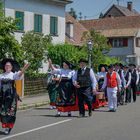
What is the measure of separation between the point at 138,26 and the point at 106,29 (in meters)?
4.81

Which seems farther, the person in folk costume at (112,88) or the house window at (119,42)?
the house window at (119,42)

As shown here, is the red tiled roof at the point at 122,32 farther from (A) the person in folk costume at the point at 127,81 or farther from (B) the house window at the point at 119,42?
(A) the person in folk costume at the point at 127,81

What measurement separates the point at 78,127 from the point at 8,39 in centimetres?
1061

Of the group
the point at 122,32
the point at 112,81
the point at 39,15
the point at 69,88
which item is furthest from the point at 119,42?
the point at 69,88

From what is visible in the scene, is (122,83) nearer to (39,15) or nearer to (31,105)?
(31,105)

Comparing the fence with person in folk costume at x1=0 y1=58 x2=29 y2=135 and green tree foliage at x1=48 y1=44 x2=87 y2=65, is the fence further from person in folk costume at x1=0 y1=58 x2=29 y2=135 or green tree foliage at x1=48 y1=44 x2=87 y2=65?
person in folk costume at x1=0 y1=58 x2=29 y2=135

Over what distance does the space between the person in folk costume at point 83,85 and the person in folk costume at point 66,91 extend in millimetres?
263

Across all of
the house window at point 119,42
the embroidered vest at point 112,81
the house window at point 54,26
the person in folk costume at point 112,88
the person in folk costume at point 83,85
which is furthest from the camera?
the house window at point 119,42

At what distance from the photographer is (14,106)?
1278cm

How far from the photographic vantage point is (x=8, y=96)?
12680mm

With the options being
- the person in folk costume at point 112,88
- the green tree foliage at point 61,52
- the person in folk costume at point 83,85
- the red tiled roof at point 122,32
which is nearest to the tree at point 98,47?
the green tree foliage at point 61,52

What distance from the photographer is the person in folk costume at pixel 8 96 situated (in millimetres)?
12633

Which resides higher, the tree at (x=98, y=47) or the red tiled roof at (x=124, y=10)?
the red tiled roof at (x=124, y=10)

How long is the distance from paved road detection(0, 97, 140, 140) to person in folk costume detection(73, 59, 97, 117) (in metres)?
0.49
